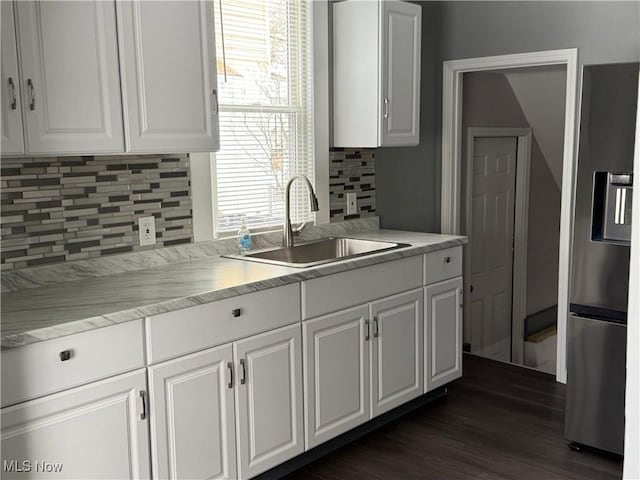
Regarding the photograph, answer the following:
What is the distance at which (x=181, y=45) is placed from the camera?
105 inches

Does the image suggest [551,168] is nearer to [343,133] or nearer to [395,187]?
[395,187]

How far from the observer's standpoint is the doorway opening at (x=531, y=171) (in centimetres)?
390

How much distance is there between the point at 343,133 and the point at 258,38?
70 centimetres

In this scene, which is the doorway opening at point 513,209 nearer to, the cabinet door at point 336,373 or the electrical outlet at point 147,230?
the cabinet door at point 336,373

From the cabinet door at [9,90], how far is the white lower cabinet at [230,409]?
2.85 ft

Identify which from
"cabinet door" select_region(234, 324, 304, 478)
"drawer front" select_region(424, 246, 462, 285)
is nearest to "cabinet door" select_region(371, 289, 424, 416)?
"drawer front" select_region(424, 246, 462, 285)

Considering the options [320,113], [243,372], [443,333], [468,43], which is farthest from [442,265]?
[468,43]

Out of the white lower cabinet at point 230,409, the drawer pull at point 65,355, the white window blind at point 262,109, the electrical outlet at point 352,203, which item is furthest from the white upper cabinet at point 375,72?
the drawer pull at point 65,355

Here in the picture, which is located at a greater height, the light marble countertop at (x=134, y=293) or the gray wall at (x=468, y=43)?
the gray wall at (x=468, y=43)

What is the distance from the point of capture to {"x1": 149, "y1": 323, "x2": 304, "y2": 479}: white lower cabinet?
240 centimetres

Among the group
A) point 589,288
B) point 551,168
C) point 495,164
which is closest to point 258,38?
point 589,288

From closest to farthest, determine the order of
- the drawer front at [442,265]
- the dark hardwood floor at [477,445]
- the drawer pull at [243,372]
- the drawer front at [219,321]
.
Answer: the drawer front at [219,321], the drawer pull at [243,372], the dark hardwood floor at [477,445], the drawer front at [442,265]

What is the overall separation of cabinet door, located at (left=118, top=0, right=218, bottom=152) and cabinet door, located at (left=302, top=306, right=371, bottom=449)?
0.93m

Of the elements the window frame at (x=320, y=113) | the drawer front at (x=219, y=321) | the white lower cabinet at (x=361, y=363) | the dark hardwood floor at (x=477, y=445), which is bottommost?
the dark hardwood floor at (x=477, y=445)
